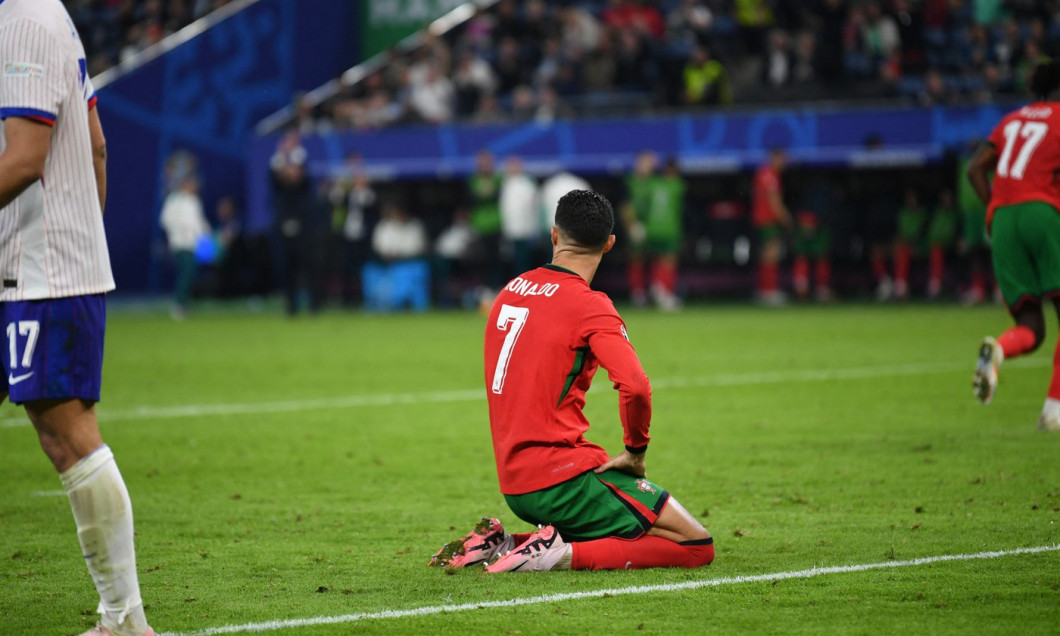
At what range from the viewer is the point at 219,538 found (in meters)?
6.14

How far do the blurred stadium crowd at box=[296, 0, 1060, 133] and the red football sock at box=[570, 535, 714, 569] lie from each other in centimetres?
1882

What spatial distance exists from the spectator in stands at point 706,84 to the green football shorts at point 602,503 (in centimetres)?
2003

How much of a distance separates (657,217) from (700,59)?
10.9 ft

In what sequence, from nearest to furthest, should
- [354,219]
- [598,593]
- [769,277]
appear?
[598,593]
[769,277]
[354,219]

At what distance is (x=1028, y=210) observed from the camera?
28.7ft

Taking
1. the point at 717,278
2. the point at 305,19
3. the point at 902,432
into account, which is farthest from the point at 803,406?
the point at 305,19

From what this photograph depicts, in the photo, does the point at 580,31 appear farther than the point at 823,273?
Yes

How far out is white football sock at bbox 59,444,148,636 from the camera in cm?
409

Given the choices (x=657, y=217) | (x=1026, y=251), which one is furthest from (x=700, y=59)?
(x=1026, y=251)

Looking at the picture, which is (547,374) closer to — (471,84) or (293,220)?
(293,220)

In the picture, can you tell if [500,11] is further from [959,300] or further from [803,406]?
[803,406]

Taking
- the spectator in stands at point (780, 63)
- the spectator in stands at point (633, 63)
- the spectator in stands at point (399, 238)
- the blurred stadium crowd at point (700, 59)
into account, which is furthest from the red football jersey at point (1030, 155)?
the spectator in stands at point (633, 63)

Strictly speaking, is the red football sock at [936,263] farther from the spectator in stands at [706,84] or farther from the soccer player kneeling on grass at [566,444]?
the soccer player kneeling on grass at [566,444]

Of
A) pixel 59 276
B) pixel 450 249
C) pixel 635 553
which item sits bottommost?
pixel 635 553
